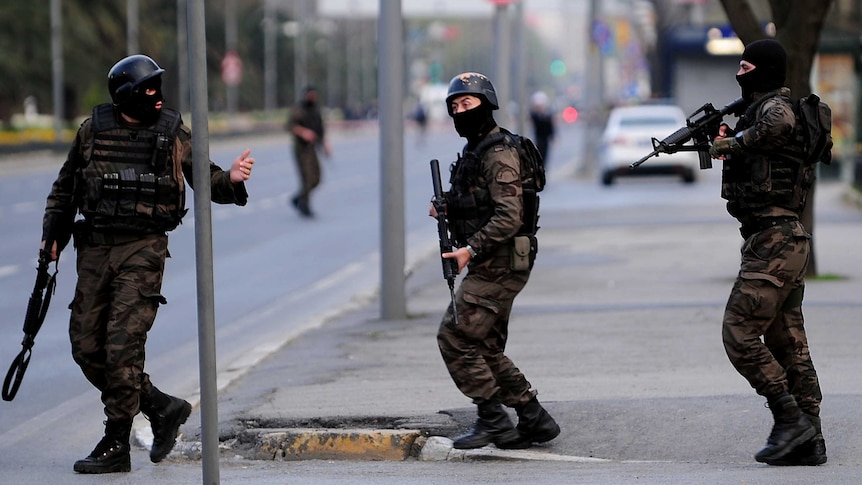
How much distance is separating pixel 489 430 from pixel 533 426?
0.20 m

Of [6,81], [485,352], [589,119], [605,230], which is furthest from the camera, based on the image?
[6,81]

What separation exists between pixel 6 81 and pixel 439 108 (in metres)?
60.3

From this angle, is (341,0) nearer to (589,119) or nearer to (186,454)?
(589,119)

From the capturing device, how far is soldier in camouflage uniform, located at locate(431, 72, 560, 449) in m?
6.97

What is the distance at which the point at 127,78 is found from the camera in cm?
679

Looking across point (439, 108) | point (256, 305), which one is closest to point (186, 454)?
point (256, 305)

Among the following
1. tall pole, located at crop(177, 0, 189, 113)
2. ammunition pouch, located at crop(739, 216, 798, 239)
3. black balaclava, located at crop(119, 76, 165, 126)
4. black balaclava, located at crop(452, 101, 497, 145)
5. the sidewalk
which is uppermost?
tall pole, located at crop(177, 0, 189, 113)

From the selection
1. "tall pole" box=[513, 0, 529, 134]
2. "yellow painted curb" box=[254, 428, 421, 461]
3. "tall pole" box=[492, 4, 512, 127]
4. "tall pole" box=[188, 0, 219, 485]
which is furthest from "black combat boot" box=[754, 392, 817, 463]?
"tall pole" box=[513, 0, 529, 134]

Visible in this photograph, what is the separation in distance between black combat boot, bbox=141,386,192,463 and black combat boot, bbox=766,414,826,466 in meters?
2.62

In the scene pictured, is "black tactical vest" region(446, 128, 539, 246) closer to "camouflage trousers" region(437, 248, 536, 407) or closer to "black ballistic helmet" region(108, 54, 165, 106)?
"camouflage trousers" region(437, 248, 536, 407)

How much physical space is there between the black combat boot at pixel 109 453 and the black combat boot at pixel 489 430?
149 centimetres

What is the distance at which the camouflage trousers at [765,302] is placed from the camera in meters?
6.61

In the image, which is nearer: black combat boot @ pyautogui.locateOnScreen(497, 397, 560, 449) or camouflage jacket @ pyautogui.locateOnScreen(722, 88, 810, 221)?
camouflage jacket @ pyautogui.locateOnScreen(722, 88, 810, 221)

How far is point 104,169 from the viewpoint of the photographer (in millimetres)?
6844
